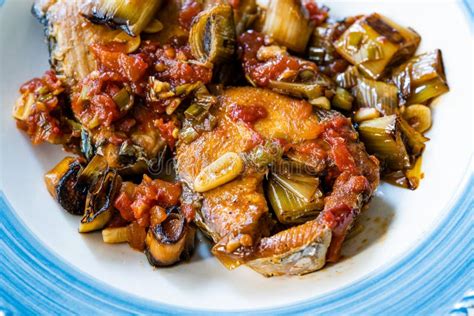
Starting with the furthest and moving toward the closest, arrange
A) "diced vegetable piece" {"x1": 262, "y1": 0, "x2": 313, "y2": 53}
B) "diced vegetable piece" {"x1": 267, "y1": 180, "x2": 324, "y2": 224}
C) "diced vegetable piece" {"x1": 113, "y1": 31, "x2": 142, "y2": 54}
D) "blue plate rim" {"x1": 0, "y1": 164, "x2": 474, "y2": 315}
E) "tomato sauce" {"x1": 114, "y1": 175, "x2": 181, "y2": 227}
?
1. "diced vegetable piece" {"x1": 262, "y1": 0, "x2": 313, "y2": 53}
2. "diced vegetable piece" {"x1": 113, "y1": 31, "x2": 142, "y2": 54}
3. "tomato sauce" {"x1": 114, "y1": 175, "x2": 181, "y2": 227}
4. "diced vegetable piece" {"x1": 267, "y1": 180, "x2": 324, "y2": 224}
5. "blue plate rim" {"x1": 0, "y1": 164, "x2": 474, "y2": 315}

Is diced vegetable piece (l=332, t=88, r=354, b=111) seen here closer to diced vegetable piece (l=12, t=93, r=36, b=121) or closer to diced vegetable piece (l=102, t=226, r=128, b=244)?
diced vegetable piece (l=102, t=226, r=128, b=244)

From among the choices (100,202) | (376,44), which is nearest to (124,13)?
(100,202)

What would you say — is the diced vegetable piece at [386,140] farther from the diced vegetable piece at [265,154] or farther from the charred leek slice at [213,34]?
the charred leek slice at [213,34]

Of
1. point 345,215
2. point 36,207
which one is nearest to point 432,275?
point 345,215

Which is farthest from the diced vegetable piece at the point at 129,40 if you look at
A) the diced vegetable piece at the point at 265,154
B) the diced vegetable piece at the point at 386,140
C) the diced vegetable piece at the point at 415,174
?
the diced vegetable piece at the point at 415,174

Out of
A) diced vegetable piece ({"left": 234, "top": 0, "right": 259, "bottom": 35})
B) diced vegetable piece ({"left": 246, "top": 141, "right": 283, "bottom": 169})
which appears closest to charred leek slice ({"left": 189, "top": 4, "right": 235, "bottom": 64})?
diced vegetable piece ({"left": 234, "top": 0, "right": 259, "bottom": 35})

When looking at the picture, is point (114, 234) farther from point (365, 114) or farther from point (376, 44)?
point (376, 44)
